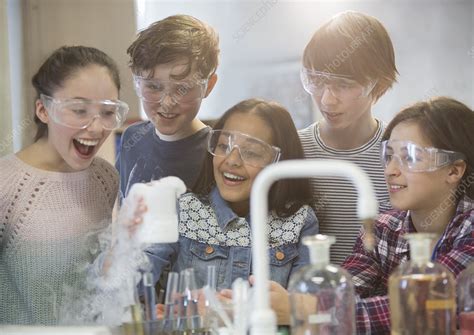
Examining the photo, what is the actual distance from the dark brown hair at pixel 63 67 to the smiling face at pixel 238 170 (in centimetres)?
33

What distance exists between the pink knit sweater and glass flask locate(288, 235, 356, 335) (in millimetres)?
630

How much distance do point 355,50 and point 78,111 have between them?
0.75 metres

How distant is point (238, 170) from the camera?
1881 millimetres

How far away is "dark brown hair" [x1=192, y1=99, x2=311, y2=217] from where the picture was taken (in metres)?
1.91

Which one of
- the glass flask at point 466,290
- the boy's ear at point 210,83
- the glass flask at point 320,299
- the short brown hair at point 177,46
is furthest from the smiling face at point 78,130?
the glass flask at point 466,290

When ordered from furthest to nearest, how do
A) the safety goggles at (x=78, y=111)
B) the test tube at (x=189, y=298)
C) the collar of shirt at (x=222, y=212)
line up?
1. the collar of shirt at (x=222, y=212)
2. the safety goggles at (x=78, y=111)
3. the test tube at (x=189, y=298)

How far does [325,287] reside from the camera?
144cm

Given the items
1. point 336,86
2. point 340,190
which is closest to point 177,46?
point 336,86

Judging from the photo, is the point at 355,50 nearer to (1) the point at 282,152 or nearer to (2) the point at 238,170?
(1) the point at 282,152

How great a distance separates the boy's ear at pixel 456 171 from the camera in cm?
186

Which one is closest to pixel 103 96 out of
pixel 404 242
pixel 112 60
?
pixel 112 60

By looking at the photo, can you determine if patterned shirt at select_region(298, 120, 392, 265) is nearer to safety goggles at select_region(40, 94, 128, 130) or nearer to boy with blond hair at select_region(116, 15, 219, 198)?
boy with blond hair at select_region(116, 15, 219, 198)

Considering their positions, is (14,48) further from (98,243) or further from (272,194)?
(272,194)

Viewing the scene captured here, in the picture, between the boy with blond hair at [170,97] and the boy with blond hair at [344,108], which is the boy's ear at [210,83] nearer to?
the boy with blond hair at [170,97]
